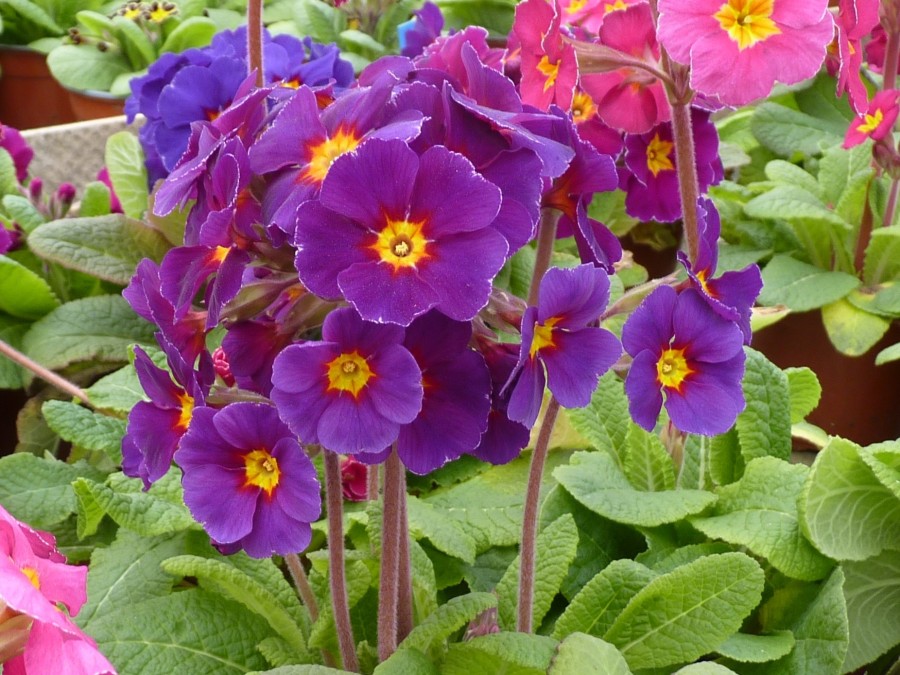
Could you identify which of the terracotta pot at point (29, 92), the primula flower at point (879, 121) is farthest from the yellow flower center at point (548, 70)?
the terracotta pot at point (29, 92)

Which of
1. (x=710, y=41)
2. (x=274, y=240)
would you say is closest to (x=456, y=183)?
(x=274, y=240)

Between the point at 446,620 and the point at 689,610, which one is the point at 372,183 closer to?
the point at 446,620

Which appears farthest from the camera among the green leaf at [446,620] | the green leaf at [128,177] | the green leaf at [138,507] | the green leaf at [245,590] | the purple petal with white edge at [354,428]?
the green leaf at [128,177]

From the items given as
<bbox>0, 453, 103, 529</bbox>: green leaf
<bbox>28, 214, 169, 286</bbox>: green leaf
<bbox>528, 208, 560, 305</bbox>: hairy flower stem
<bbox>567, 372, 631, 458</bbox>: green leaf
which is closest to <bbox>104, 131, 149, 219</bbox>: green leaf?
<bbox>28, 214, 169, 286</bbox>: green leaf

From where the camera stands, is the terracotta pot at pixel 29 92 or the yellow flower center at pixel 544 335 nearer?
the yellow flower center at pixel 544 335

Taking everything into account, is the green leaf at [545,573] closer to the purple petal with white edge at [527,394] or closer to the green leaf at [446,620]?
the green leaf at [446,620]

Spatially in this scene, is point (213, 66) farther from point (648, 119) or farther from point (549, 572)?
point (549, 572)
